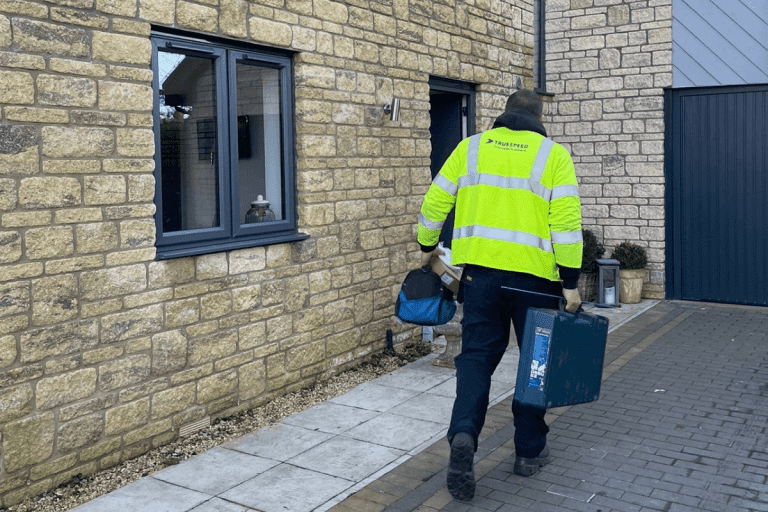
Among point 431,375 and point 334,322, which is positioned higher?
point 334,322

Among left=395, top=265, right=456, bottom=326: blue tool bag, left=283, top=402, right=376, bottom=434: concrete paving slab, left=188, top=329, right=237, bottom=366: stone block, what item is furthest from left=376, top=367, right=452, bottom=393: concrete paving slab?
left=188, top=329, right=237, bottom=366: stone block

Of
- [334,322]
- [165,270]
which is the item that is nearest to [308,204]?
[334,322]

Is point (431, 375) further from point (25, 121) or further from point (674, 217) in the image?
point (674, 217)

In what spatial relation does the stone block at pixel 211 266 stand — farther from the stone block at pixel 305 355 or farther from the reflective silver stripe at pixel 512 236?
the reflective silver stripe at pixel 512 236

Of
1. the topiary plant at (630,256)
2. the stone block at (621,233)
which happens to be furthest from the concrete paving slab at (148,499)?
the stone block at (621,233)

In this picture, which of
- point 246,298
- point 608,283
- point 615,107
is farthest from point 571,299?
point 615,107

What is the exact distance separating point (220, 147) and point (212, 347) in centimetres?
137

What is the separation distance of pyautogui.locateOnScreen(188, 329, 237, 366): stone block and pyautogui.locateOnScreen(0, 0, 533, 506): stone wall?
13 millimetres

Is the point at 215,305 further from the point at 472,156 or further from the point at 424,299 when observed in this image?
the point at 472,156

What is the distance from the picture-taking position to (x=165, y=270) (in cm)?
504

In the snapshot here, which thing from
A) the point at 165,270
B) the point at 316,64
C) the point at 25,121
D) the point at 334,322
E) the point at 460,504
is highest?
the point at 316,64

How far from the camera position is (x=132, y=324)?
15.8 feet

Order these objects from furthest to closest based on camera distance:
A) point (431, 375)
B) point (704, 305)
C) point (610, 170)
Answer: point (610, 170), point (704, 305), point (431, 375)

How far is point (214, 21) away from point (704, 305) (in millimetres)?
7381
